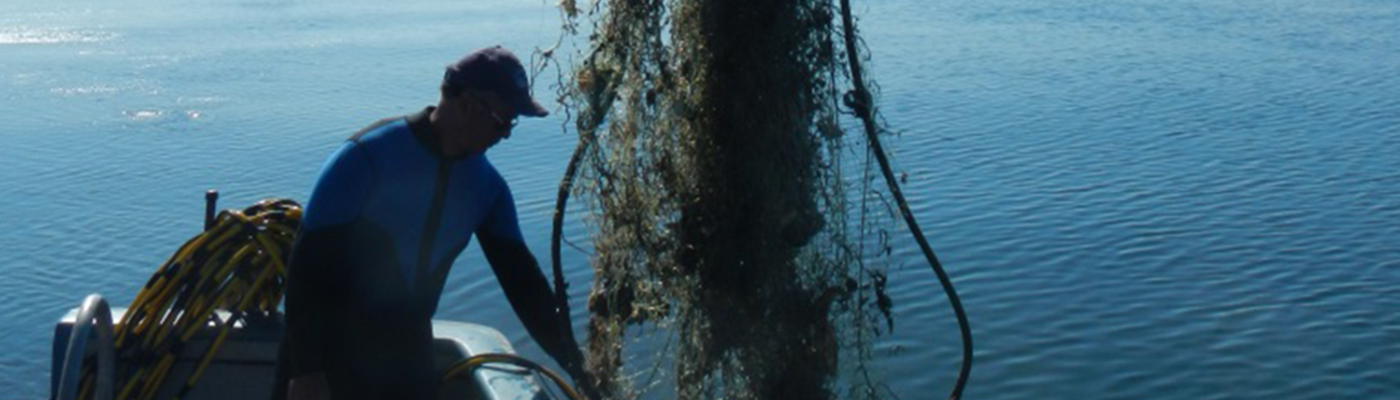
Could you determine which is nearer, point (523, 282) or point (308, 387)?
point (308, 387)

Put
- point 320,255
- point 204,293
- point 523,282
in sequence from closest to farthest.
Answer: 1. point 320,255
2. point 523,282
3. point 204,293

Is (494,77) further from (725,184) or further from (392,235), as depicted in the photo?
(725,184)

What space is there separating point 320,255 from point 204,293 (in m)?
0.88

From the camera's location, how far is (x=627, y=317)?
3668 millimetres

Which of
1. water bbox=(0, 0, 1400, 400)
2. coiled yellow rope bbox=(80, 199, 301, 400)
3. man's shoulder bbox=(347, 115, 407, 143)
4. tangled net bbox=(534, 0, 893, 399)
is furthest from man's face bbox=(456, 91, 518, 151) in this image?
water bbox=(0, 0, 1400, 400)

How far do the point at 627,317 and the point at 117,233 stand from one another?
671 cm

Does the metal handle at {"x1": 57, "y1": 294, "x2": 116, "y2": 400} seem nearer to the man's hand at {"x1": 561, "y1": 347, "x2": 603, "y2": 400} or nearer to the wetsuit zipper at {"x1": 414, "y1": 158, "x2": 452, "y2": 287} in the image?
the wetsuit zipper at {"x1": 414, "y1": 158, "x2": 452, "y2": 287}

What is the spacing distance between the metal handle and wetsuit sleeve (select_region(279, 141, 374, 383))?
14.0 inches

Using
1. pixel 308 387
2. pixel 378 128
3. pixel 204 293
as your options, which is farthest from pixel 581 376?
pixel 204 293

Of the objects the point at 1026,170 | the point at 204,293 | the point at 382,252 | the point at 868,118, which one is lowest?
the point at 1026,170

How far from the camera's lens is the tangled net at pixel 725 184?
3375 millimetres

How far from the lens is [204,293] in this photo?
160 inches

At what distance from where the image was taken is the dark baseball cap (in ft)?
10.8

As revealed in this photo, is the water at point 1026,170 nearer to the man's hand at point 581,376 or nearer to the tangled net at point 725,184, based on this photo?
the man's hand at point 581,376
